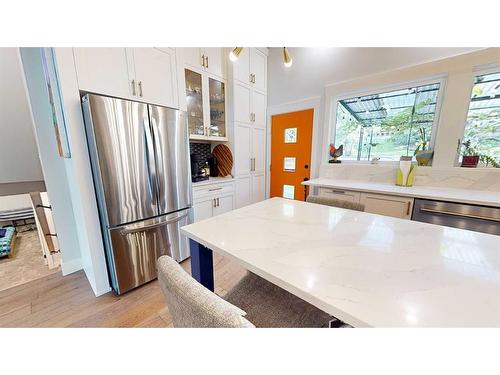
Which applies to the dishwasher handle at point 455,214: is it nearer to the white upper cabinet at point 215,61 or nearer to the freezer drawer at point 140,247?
the freezer drawer at point 140,247

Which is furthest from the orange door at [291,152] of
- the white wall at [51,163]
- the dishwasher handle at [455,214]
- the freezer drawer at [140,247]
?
the white wall at [51,163]

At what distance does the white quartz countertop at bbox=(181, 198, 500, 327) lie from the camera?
18.1 inches

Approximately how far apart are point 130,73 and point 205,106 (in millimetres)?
993

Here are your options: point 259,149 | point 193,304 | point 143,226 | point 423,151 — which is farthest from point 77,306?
point 423,151

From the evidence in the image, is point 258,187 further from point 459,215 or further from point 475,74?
point 475,74

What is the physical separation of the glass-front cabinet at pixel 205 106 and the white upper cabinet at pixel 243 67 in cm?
24

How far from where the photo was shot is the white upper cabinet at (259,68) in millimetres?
2861

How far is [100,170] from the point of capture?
1.38 m

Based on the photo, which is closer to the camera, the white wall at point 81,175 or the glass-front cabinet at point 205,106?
the white wall at point 81,175

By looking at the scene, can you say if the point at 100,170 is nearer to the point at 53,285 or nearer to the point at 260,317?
the point at 53,285

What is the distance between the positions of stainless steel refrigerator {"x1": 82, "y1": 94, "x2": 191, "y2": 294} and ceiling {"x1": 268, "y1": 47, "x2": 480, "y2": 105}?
→ 192 cm

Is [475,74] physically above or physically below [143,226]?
above

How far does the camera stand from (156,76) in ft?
5.82
